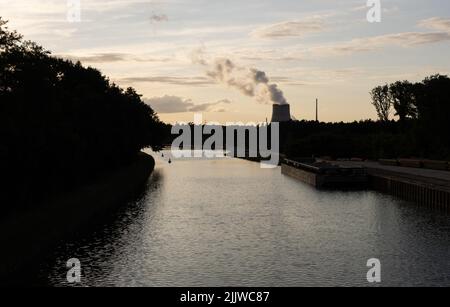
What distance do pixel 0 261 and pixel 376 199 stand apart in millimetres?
48460

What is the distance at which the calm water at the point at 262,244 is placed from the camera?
33312mm

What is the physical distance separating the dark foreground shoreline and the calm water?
134cm

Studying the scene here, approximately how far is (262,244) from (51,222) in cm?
1417

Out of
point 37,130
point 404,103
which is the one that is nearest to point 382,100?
point 404,103

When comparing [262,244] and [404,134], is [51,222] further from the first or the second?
[404,134]

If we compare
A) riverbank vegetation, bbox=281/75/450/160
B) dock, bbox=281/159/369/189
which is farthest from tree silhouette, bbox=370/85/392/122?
dock, bbox=281/159/369/189

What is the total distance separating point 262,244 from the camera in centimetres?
4275

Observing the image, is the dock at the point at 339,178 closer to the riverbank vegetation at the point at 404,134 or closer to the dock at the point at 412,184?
the dock at the point at 412,184

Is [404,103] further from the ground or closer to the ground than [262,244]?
further from the ground

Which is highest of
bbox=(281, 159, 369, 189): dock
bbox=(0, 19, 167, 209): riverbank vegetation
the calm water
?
bbox=(0, 19, 167, 209): riverbank vegetation

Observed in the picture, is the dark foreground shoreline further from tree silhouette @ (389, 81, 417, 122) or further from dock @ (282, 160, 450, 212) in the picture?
tree silhouette @ (389, 81, 417, 122)

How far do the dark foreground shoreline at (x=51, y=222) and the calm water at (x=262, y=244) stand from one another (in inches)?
52.8

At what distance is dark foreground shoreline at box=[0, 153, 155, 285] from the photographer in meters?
33.9
